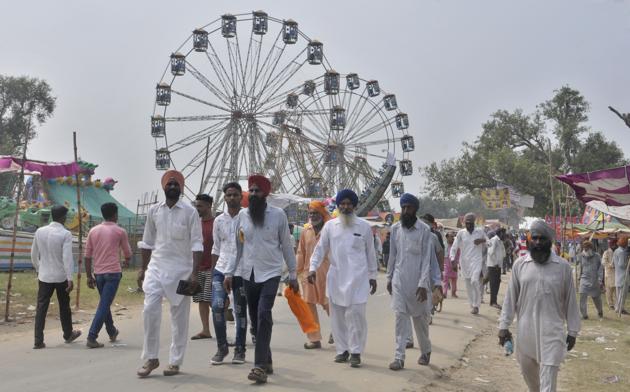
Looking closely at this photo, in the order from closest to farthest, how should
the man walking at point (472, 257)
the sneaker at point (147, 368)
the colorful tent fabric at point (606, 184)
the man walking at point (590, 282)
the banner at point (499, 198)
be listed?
the sneaker at point (147, 368) → the colorful tent fabric at point (606, 184) → the man walking at point (472, 257) → the man walking at point (590, 282) → the banner at point (499, 198)

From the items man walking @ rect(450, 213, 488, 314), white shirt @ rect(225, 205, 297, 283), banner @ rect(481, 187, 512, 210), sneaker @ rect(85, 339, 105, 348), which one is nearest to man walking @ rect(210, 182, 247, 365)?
white shirt @ rect(225, 205, 297, 283)

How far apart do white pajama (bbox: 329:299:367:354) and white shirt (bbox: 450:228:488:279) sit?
18.5 ft

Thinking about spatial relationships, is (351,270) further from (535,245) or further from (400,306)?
(535,245)

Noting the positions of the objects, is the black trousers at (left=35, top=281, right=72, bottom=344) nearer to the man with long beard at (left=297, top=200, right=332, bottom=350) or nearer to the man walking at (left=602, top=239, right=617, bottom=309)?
the man with long beard at (left=297, top=200, right=332, bottom=350)

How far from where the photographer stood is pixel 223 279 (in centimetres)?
669

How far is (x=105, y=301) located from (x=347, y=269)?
9.01 feet

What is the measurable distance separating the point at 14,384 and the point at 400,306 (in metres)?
3.50

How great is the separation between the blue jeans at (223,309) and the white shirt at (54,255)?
77.1 inches

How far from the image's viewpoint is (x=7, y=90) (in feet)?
178

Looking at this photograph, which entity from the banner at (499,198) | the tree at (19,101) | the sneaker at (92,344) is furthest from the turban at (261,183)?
the tree at (19,101)

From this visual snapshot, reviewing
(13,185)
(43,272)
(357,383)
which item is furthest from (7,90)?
(357,383)

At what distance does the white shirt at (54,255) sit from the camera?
7.66m

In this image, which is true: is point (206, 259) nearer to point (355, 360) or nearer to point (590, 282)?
point (355, 360)

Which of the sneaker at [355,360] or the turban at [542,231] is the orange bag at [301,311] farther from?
the turban at [542,231]
